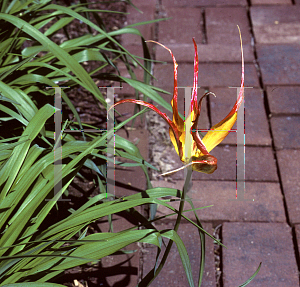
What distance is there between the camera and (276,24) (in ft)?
8.14

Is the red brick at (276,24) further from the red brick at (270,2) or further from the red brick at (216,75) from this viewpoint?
the red brick at (216,75)

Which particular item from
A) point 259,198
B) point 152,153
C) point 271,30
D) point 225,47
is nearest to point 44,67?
point 152,153

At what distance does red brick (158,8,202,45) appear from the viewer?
2400mm

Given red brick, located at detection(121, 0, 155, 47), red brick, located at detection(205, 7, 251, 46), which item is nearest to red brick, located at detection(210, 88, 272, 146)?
red brick, located at detection(205, 7, 251, 46)

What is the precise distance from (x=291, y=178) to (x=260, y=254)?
16.3 inches

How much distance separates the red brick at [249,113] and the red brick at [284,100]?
1.9 inches

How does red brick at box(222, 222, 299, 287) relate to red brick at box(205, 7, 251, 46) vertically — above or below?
below

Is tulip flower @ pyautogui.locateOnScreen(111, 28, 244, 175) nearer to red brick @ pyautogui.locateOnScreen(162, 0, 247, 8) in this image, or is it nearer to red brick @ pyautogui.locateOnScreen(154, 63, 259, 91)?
red brick @ pyautogui.locateOnScreen(154, 63, 259, 91)

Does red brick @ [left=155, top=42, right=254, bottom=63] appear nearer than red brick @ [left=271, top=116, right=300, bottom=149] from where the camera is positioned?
No

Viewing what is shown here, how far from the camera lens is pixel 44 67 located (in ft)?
4.46

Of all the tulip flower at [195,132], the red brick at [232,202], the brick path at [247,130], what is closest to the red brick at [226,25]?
the brick path at [247,130]

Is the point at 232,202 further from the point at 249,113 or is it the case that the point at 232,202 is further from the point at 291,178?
the point at 249,113

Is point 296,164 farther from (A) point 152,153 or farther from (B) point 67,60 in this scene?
(B) point 67,60

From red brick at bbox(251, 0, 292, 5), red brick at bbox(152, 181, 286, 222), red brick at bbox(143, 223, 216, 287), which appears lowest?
red brick at bbox(143, 223, 216, 287)
